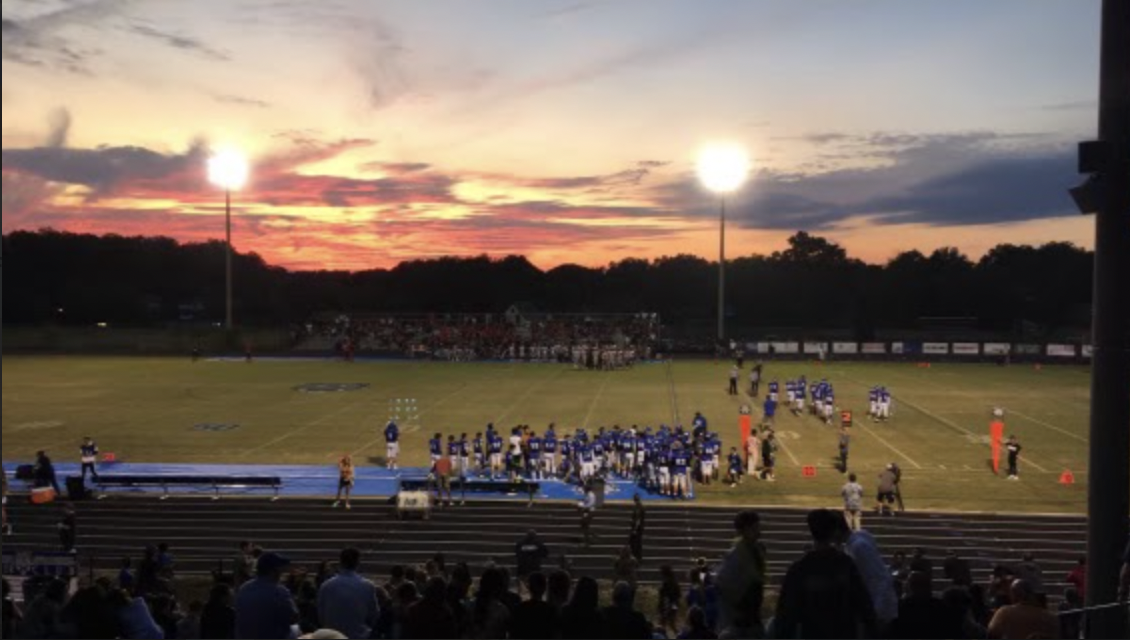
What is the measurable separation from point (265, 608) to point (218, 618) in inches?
35.7

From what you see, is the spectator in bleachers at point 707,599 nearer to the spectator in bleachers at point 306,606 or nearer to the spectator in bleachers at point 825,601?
the spectator in bleachers at point 306,606

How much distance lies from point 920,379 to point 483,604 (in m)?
45.7

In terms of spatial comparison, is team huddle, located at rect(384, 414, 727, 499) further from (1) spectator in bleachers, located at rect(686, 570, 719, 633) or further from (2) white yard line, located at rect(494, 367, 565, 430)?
(1) spectator in bleachers, located at rect(686, 570, 719, 633)

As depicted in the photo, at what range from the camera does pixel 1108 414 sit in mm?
6043

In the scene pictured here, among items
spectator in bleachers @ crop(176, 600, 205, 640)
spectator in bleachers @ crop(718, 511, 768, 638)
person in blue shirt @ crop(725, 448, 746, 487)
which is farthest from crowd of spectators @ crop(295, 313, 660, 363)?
spectator in bleachers @ crop(718, 511, 768, 638)

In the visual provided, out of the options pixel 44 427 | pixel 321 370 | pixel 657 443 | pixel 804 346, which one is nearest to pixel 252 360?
pixel 321 370

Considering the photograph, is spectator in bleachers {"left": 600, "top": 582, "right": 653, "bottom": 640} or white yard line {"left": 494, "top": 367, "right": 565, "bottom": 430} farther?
white yard line {"left": 494, "top": 367, "right": 565, "bottom": 430}

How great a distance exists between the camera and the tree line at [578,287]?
98.5m

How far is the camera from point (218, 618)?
651cm

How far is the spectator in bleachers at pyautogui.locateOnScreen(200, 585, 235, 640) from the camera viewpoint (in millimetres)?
6453

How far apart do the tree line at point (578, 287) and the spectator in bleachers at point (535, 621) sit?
7472 cm

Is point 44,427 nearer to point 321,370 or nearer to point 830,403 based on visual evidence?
point 321,370

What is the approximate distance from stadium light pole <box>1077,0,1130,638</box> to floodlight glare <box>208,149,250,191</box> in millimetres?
55696

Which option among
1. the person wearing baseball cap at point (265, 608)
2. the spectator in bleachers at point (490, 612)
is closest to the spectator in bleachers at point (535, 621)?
the spectator in bleachers at point (490, 612)
